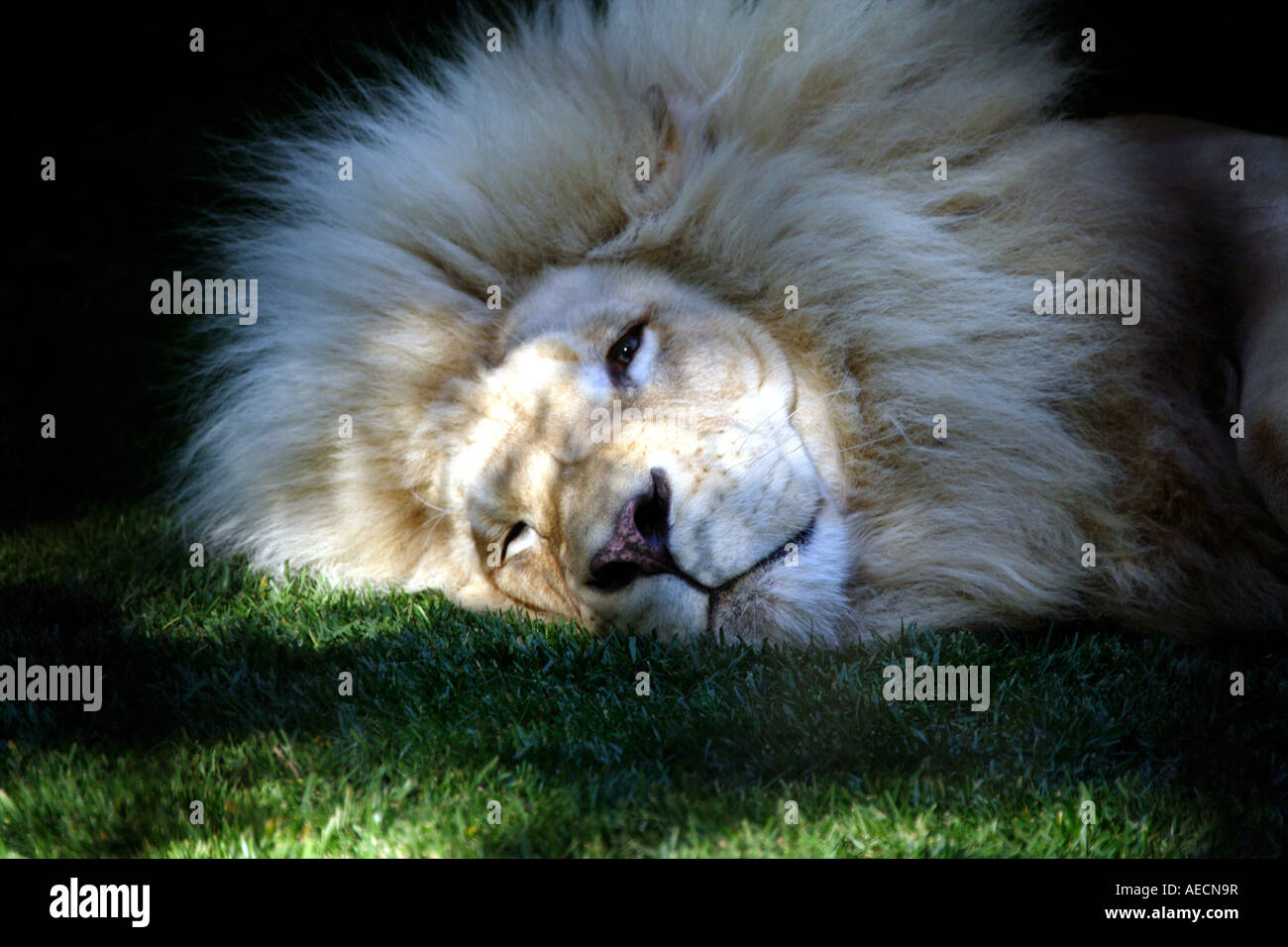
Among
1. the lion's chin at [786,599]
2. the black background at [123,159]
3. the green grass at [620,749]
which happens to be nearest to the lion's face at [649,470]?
the lion's chin at [786,599]

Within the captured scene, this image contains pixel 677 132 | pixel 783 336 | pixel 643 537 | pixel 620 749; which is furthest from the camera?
pixel 677 132

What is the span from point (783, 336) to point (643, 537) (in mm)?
640

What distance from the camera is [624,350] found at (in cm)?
294

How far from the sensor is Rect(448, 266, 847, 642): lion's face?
8.64 ft

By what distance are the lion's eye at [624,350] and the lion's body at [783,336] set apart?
0.11ft

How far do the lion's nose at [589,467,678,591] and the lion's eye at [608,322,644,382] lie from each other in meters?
0.35

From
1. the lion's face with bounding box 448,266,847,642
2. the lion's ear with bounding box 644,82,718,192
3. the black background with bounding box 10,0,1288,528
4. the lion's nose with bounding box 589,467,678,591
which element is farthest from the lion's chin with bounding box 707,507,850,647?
the black background with bounding box 10,0,1288,528

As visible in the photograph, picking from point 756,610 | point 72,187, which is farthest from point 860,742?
point 72,187

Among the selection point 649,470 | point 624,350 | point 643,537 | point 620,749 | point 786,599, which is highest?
point 624,350

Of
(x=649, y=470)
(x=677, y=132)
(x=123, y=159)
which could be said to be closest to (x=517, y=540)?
(x=649, y=470)

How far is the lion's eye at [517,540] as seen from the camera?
2973 millimetres

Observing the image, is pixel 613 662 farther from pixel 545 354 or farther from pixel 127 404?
pixel 127 404

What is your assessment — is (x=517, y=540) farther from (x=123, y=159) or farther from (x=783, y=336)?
(x=123, y=159)

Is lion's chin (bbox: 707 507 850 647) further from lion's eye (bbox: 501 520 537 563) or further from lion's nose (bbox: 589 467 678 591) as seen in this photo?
lion's eye (bbox: 501 520 537 563)
